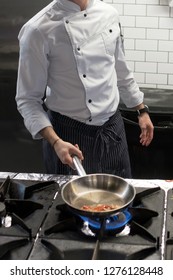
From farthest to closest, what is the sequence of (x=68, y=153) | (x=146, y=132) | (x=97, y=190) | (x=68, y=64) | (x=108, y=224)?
(x=146, y=132)
(x=68, y=64)
(x=68, y=153)
(x=97, y=190)
(x=108, y=224)

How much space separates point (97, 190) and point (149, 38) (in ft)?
5.71

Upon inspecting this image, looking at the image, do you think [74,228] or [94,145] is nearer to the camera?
[74,228]

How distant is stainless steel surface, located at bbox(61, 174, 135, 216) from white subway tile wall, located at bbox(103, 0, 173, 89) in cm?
170

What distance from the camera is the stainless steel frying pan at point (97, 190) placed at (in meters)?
1.35

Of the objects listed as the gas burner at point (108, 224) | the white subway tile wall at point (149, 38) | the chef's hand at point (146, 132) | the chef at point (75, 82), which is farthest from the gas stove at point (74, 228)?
the white subway tile wall at point (149, 38)

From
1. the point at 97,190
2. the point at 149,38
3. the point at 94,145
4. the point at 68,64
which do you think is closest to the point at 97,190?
the point at 97,190

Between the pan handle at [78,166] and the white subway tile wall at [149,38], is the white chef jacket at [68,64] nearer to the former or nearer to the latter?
the pan handle at [78,166]

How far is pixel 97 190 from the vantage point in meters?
1.40

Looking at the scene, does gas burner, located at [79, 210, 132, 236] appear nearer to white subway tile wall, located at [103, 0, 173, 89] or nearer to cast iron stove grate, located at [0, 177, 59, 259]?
cast iron stove grate, located at [0, 177, 59, 259]

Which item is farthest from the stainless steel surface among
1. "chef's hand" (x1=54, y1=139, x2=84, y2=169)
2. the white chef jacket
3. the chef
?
the white chef jacket

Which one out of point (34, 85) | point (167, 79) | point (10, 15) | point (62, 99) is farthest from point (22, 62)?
point (167, 79)

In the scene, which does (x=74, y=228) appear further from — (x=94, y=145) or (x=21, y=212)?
(x=94, y=145)

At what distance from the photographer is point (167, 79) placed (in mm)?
2961
